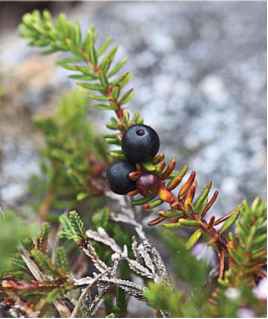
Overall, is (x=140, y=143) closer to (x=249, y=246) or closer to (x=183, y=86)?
(x=249, y=246)

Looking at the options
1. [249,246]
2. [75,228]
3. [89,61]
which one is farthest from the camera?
[89,61]

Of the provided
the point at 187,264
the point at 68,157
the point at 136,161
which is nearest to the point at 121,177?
the point at 136,161

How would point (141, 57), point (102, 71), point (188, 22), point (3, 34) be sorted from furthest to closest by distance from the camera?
point (3, 34) < point (188, 22) < point (141, 57) < point (102, 71)

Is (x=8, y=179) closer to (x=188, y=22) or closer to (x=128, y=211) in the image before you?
(x=128, y=211)

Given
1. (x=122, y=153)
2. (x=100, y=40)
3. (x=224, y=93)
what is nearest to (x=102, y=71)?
(x=122, y=153)

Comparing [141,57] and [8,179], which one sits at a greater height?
[141,57]

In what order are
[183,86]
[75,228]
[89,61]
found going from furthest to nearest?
1. [183,86]
2. [89,61]
3. [75,228]

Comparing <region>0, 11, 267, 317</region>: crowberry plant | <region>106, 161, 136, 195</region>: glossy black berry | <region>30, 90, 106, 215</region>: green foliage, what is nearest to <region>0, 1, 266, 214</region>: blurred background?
<region>30, 90, 106, 215</region>: green foliage
